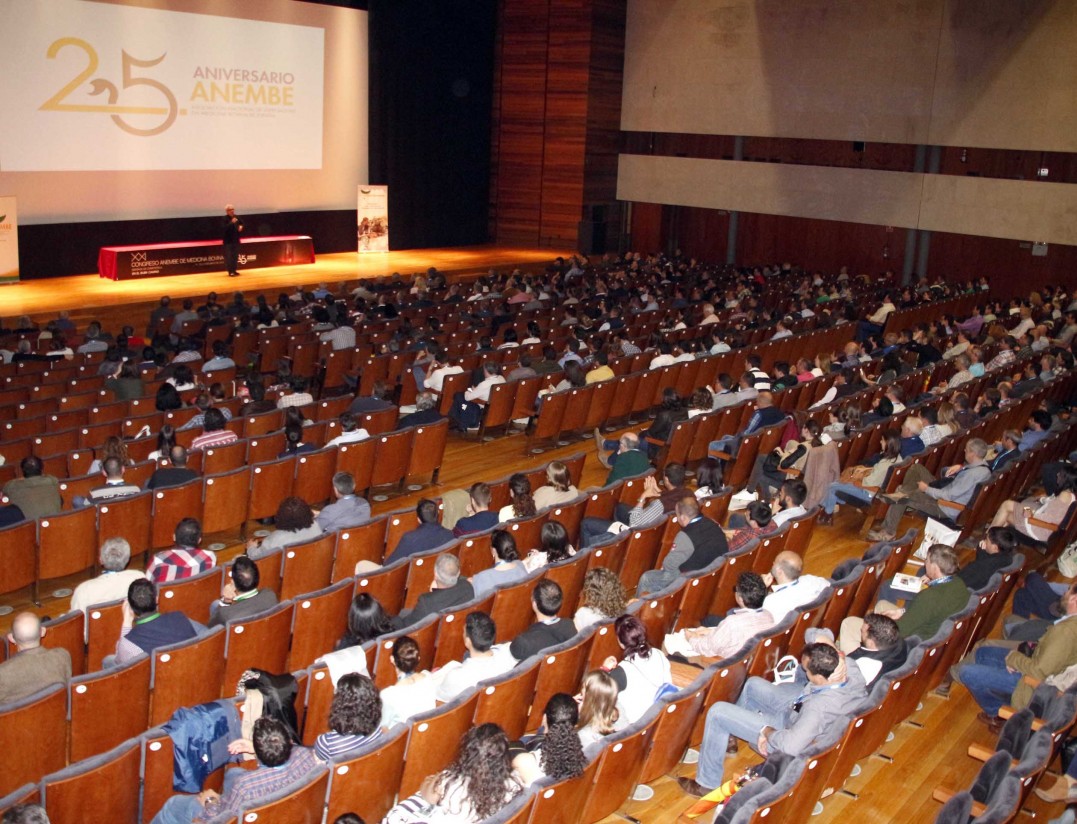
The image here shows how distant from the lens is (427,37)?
72.3 feet

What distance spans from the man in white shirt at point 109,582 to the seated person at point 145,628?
46 centimetres

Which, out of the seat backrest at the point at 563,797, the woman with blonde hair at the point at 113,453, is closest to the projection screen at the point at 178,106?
the woman with blonde hair at the point at 113,453

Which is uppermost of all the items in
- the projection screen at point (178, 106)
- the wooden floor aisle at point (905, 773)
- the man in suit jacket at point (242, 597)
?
the projection screen at point (178, 106)

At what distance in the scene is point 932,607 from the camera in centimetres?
583

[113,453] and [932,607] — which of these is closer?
[932,607]

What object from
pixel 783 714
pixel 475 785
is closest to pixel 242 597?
pixel 475 785

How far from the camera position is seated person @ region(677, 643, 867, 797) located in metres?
4.59

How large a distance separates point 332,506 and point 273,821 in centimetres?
344

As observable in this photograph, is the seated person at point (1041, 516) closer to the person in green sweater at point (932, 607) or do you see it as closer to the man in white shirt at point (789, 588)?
the person in green sweater at point (932, 607)

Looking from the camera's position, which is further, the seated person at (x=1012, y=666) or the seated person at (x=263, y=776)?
the seated person at (x=1012, y=666)

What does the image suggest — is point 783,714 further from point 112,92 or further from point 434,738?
point 112,92

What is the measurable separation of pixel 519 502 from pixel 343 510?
1148mm

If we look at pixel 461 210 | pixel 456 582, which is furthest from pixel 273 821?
pixel 461 210

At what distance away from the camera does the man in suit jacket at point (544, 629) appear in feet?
16.5
